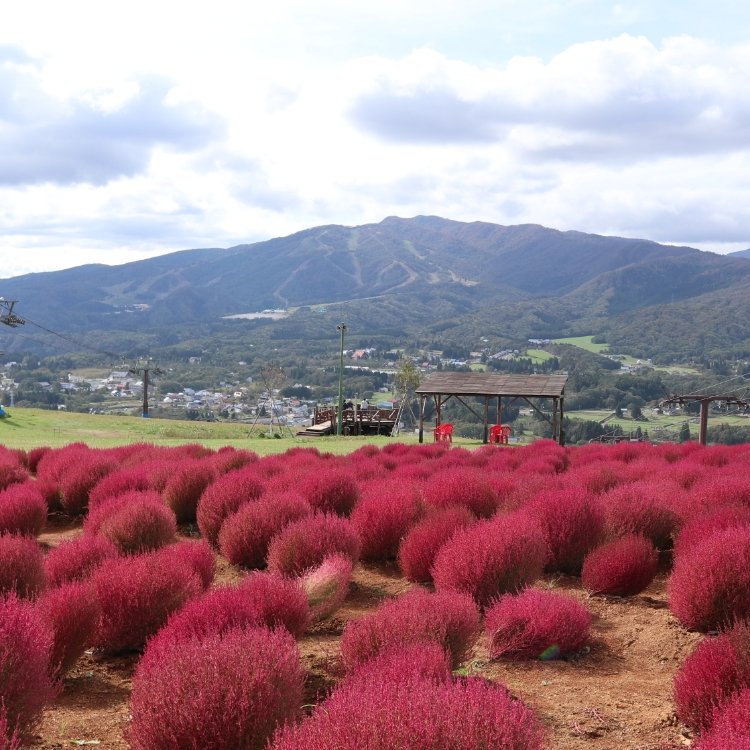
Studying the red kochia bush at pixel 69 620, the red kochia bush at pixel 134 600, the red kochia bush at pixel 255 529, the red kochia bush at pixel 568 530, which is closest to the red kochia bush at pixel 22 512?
the red kochia bush at pixel 255 529

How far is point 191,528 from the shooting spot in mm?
11945

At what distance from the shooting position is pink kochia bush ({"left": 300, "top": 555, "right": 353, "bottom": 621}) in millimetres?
7102

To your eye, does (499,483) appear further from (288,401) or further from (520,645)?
(288,401)

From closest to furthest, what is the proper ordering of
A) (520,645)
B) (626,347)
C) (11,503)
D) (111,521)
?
(520,645) < (111,521) < (11,503) < (626,347)

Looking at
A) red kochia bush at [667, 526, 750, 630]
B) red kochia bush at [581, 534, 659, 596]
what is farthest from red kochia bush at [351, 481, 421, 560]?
red kochia bush at [667, 526, 750, 630]

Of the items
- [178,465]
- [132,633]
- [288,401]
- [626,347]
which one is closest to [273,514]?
[132,633]

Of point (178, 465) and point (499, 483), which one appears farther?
point (178, 465)

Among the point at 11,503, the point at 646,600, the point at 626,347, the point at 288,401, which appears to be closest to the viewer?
the point at 646,600

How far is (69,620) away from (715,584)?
4.82 m

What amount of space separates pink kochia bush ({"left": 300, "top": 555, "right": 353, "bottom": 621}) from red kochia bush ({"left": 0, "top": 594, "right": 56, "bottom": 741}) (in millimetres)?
2762

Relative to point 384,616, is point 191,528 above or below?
below

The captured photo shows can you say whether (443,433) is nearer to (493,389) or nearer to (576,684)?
(493,389)

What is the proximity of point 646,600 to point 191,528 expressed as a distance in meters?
6.58

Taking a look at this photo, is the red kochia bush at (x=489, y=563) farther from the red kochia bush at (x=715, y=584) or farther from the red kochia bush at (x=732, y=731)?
the red kochia bush at (x=732, y=731)
